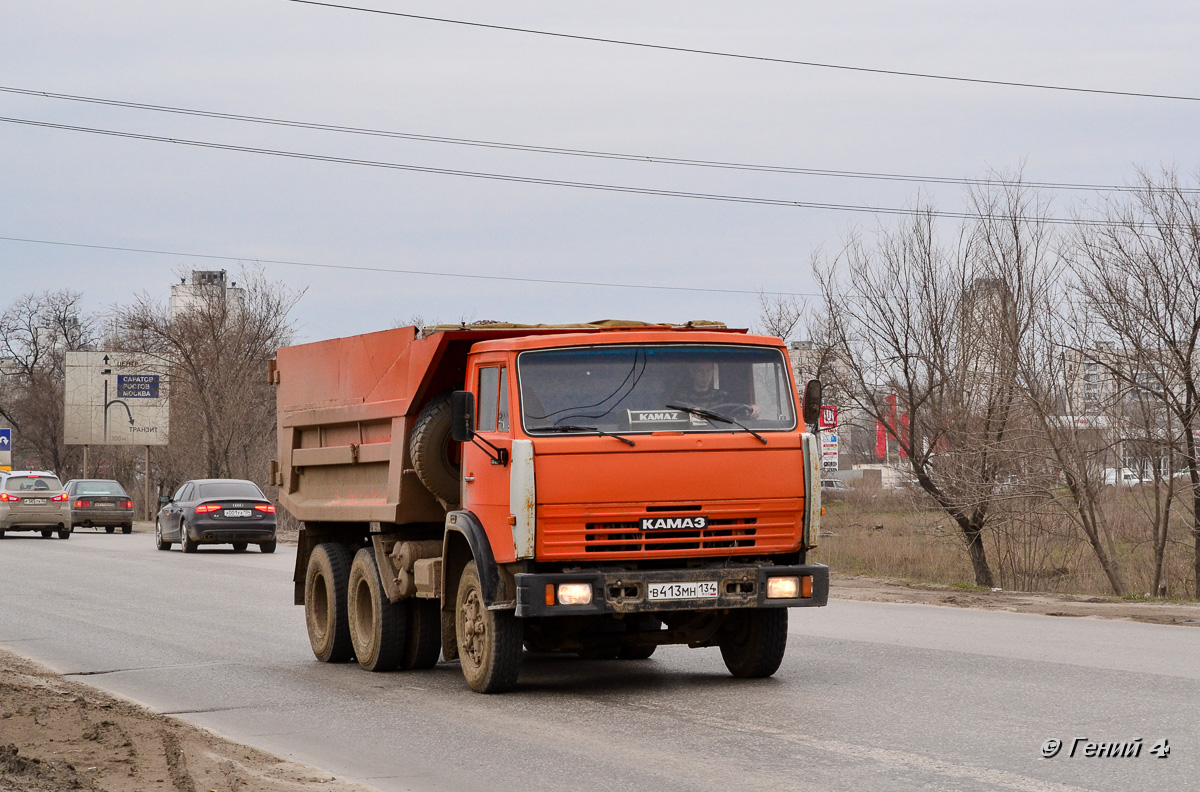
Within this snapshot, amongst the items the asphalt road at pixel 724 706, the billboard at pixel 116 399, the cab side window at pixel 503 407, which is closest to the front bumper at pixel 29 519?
the billboard at pixel 116 399

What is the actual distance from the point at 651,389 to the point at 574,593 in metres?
1.48

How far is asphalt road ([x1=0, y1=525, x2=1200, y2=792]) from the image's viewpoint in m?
6.90

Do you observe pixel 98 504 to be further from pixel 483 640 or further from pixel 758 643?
pixel 758 643

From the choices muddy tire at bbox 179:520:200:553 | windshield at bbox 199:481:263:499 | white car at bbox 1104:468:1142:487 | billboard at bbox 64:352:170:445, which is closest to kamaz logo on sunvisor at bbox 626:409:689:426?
white car at bbox 1104:468:1142:487

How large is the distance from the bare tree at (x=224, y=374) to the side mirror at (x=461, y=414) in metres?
44.3

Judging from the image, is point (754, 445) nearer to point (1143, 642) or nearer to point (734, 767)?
point (734, 767)

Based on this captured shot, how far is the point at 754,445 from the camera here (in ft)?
31.0

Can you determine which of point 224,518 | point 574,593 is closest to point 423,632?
point 574,593

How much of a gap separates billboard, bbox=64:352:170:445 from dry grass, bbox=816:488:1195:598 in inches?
1484

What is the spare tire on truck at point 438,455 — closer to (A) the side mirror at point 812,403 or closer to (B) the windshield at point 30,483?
(A) the side mirror at point 812,403

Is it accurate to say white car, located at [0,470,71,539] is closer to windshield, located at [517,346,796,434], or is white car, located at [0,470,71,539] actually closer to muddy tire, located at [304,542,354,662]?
muddy tire, located at [304,542,354,662]

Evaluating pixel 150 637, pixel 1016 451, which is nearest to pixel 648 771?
pixel 150 637

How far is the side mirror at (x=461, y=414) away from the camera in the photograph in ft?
31.1

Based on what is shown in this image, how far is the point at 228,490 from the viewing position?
3164 centimetres
